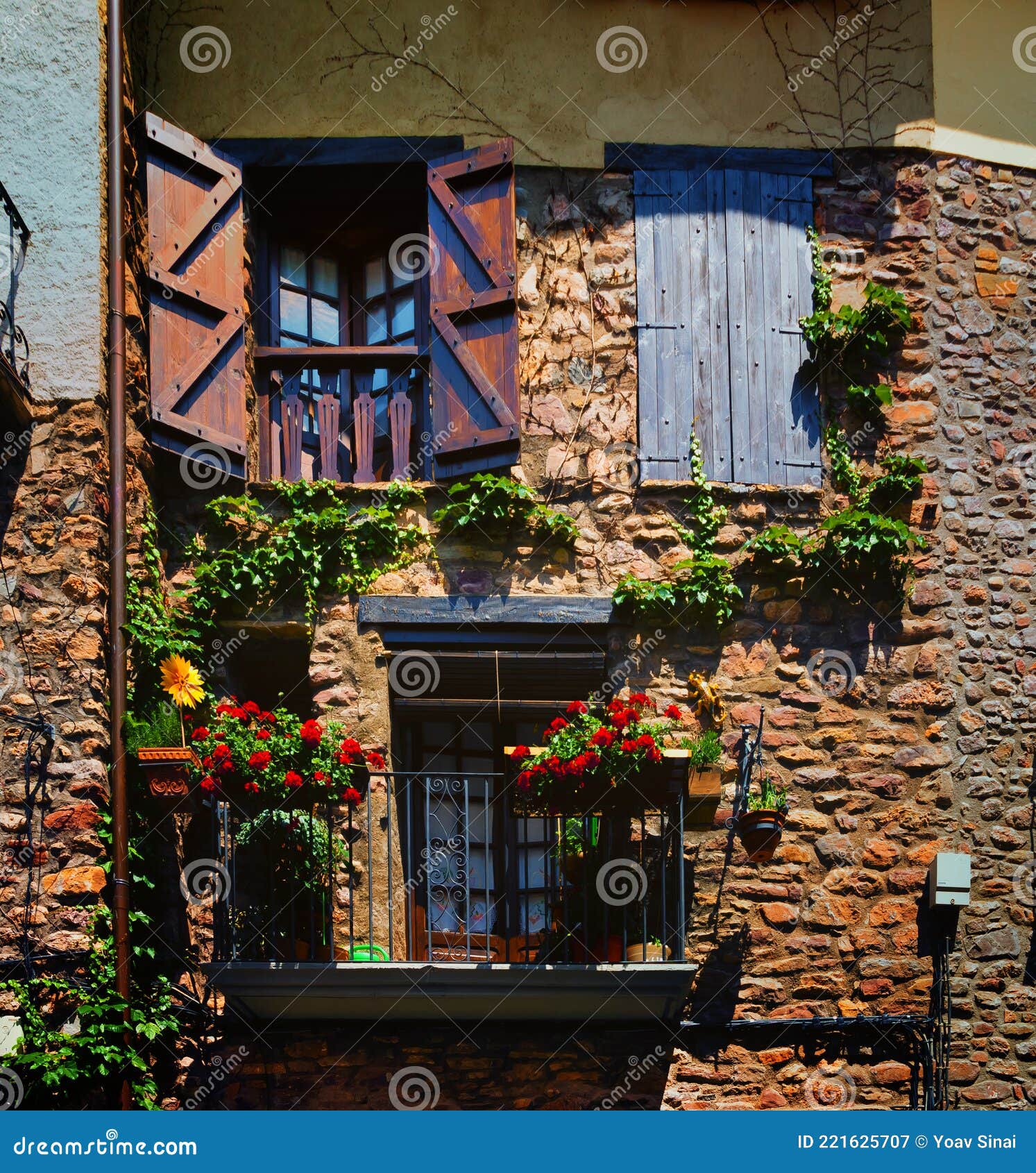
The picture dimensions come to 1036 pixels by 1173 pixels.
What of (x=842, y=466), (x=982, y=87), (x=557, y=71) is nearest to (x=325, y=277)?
(x=557, y=71)

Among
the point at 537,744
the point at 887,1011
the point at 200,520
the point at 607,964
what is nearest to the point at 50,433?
the point at 200,520

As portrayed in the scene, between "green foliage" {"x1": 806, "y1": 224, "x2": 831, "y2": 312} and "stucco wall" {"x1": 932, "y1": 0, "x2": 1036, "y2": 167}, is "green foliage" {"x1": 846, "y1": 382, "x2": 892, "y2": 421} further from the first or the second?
"stucco wall" {"x1": 932, "y1": 0, "x2": 1036, "y2": 167}

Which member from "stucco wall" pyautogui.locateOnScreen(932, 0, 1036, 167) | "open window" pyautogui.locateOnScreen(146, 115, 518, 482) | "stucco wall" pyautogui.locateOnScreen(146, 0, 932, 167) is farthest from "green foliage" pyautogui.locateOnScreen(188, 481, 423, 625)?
"stucco wall" pyautogui.locateOnScreen(932, 0, 1036, 167)

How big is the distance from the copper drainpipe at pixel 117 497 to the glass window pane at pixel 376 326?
1.70 meters

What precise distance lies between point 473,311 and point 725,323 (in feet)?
4.79

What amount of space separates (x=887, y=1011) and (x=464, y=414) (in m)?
3.90

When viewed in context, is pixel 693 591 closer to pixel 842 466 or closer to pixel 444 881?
pixel 842 466

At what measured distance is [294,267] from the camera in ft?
35.0

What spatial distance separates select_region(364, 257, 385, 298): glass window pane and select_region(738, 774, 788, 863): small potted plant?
3.78m

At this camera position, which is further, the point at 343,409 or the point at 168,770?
the point at 343,409

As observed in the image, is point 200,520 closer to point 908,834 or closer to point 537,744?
point 537,744

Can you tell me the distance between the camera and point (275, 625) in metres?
9.65

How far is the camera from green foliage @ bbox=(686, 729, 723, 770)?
29.9ft

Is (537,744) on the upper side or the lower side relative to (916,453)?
lower
